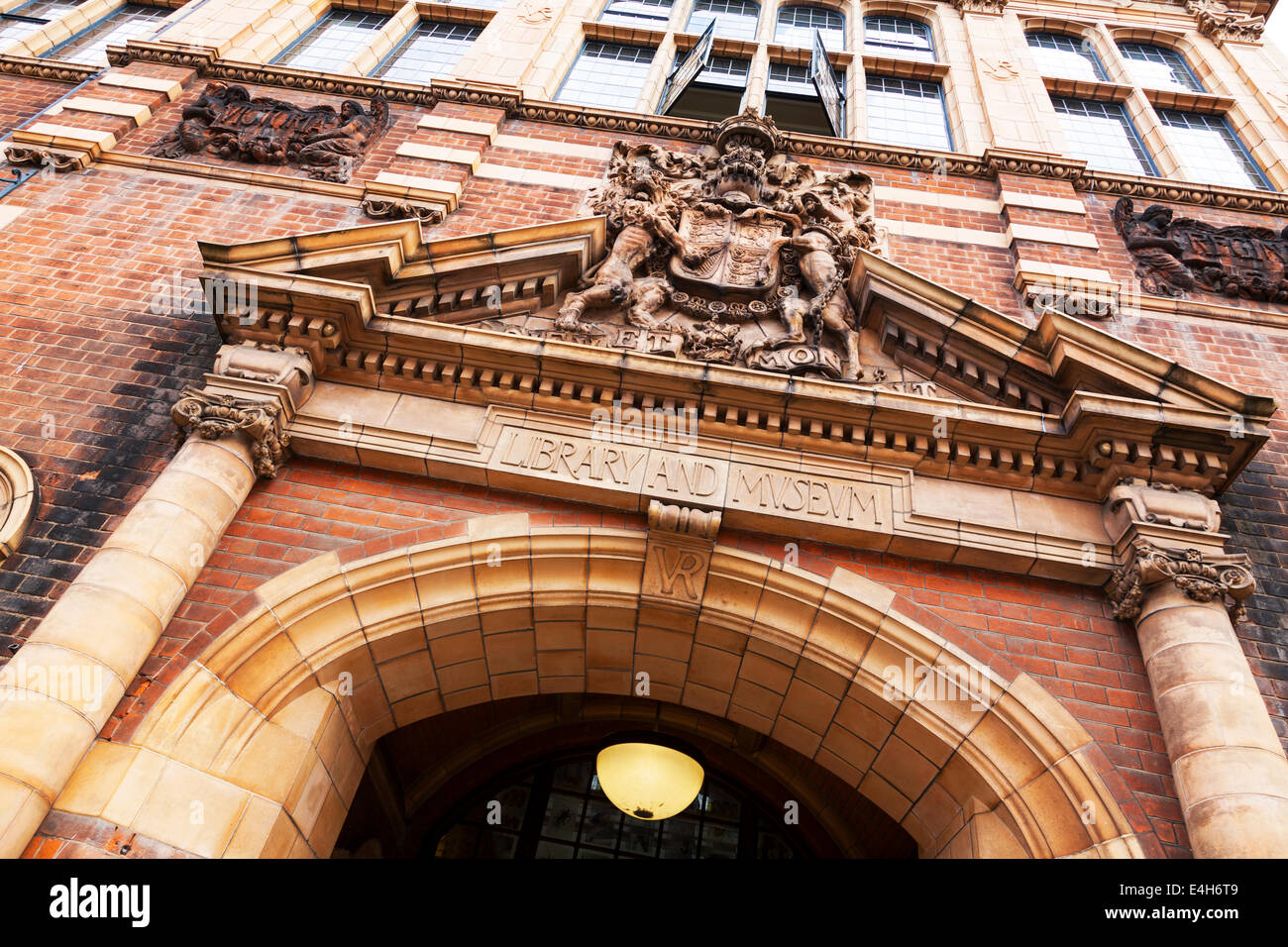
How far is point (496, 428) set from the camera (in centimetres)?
671

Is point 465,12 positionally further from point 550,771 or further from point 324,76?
point 550,771

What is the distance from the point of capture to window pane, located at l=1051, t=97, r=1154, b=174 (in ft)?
36.7

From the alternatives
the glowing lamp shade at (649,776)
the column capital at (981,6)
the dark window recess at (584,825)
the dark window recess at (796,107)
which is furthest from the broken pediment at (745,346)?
the column capital at (981,6)

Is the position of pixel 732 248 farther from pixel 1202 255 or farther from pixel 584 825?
pixel 584 825

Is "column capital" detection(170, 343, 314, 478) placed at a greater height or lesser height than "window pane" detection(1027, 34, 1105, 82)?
lesser

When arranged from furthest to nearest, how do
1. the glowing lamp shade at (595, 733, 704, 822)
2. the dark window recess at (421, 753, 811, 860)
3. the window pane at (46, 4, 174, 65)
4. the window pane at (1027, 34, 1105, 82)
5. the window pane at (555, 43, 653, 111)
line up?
the window pane at (1027, 34, 1105, 82) < the window pane at (46, 4, 174, 65) < the window pane at (555, 43, 653, 111) < the dark window recess at (421, 753, 811, 860) < the glowing lamp shade at (595, 733, 704, 822)

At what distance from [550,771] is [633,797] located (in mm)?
3221

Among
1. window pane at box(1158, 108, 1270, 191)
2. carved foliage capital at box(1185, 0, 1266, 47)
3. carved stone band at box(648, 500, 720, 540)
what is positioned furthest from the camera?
carved foliage capital at box(1185, 0, 1266, 47)

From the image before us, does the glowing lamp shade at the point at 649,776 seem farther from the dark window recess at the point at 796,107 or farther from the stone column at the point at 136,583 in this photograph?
the dark window recess at the point at 796,107

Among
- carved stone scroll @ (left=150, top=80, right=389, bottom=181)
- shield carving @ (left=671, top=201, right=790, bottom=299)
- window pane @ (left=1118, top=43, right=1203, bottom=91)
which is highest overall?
window pane @ (left=1118, top=43, right=1203, bottom=91)

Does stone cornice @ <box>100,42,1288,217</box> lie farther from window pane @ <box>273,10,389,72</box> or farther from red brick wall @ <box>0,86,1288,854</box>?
window pane @ <box>273,10,389,72</box>

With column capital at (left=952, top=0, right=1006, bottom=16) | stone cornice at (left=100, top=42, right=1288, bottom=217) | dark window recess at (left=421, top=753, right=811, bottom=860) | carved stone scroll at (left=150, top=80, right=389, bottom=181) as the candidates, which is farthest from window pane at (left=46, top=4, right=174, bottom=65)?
column capital at (left=952, top=0, right=1006, bottom=16)

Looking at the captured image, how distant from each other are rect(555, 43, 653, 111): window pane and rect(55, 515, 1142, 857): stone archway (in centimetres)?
770

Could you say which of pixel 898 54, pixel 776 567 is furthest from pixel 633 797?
pixel 898 54
